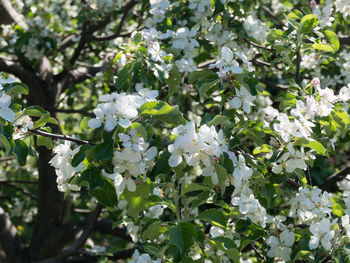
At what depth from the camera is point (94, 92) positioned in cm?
358

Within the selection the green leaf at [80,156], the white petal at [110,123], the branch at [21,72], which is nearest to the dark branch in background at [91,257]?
the branch at [21,72]

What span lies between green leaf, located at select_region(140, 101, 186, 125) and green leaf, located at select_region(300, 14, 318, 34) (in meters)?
0.80

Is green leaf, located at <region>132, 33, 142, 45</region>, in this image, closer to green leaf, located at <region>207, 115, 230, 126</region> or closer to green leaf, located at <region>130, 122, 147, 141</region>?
green leaf, located at <region>207, 115, 230, 126</region>

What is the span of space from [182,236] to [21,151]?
0.46m

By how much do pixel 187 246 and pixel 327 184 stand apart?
1.48 meters

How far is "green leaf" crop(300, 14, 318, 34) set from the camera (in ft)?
6.21

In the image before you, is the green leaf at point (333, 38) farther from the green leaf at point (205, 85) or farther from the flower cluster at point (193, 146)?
the flower cluster at point (193, 146)

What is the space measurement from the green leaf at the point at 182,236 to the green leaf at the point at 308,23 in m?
0.90

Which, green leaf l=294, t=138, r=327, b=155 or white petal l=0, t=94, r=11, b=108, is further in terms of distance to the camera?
green leaf l=294, t=138, r=327, b=155

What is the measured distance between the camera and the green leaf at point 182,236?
1.37 meters

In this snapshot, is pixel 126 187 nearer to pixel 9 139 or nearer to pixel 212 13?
pixel 9 139

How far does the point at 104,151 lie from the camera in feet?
3.93

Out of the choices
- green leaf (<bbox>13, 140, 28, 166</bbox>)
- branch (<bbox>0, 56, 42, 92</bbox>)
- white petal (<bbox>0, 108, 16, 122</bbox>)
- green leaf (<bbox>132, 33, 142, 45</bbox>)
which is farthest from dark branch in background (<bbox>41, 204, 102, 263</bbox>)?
white petal (<bbox>0, 108, 16, 122</bbox>)

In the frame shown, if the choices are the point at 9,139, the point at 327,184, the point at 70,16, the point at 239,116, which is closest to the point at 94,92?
the point at 70,16
